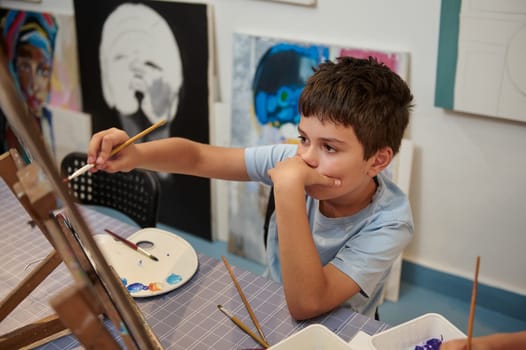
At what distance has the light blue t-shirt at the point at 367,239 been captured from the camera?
3.75 ft

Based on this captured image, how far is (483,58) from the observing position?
1.82 meters

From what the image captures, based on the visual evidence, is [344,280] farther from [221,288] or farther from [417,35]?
[417,35]

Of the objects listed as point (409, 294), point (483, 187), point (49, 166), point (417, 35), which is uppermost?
point (417, 35)

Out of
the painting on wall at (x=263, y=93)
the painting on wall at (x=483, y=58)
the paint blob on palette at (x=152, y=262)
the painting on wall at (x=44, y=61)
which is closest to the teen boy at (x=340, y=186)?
the paint blob on palette at (x=152, y=262)

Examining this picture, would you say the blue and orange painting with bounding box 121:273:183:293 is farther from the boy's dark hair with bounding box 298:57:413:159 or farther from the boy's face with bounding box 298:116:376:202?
the boy's dark hair with bounding box 298:57:413:159

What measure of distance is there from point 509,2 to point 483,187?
0.67 metres

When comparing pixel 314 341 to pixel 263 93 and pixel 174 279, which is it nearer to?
pixel 174 279

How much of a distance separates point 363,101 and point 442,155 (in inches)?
40.5

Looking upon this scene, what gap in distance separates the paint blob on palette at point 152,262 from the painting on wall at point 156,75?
1.21m

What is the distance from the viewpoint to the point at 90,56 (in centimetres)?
281

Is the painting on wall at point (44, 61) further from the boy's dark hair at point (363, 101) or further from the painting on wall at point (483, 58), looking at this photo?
the boy's dark hair at point (363, 101)

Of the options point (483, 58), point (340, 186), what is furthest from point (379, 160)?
point (483, 58)

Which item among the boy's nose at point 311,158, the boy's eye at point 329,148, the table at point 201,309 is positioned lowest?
the table at point 201,309

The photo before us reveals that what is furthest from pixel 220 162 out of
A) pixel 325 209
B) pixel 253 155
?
pixel 325 209
